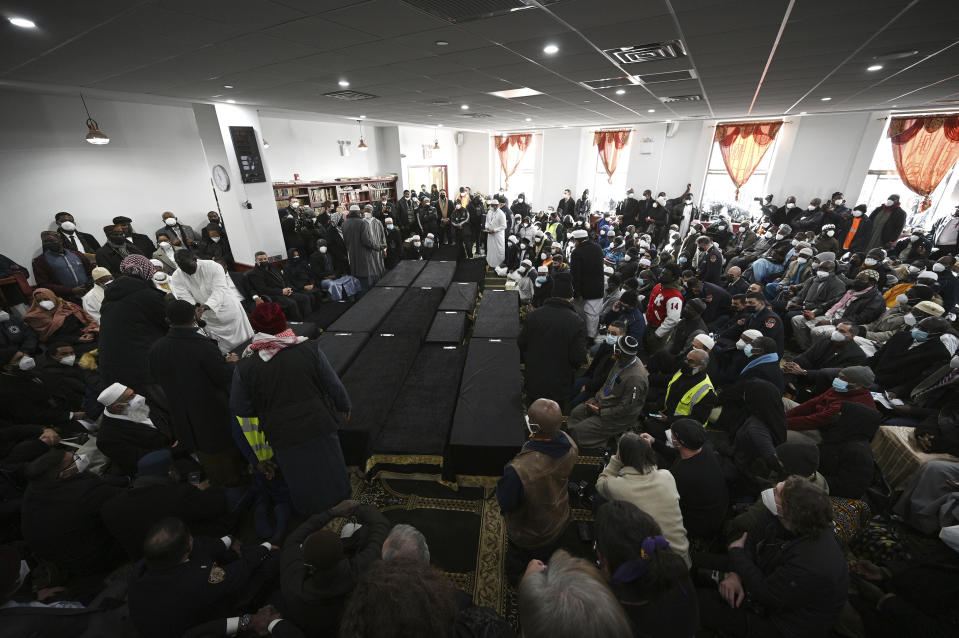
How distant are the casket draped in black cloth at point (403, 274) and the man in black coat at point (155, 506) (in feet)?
14.5

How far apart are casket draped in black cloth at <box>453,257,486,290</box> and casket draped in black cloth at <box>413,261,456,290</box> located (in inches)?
5.5

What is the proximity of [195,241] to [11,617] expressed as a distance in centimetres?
753

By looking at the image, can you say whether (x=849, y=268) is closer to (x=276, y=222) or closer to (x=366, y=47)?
(x=366, y=47)

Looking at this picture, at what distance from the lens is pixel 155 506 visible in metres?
2.14

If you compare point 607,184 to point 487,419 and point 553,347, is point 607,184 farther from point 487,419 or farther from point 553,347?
point 487,419

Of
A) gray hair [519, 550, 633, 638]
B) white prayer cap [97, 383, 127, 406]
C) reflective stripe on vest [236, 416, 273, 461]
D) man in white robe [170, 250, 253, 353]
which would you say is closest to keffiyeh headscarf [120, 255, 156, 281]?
man in white robe [170, 250, 253, 353]

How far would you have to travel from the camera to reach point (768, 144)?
10172 mm

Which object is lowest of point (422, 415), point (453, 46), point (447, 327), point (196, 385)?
point (422, 415)

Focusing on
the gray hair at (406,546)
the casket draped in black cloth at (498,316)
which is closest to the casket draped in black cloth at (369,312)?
the casket draped in black cloth at (498,316)

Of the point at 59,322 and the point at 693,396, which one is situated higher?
the point at 59,322

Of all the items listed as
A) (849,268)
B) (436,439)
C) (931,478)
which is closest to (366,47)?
(436,439)

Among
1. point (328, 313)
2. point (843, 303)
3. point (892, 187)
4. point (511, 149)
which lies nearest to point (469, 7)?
point (328, 313)

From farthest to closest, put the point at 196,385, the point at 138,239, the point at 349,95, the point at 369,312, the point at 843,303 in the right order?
the point at 138,239 → the point at 349,95 → the point at 369,312 → the point at 843,303 → the point at 196,385

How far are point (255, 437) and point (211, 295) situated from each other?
220 cm
